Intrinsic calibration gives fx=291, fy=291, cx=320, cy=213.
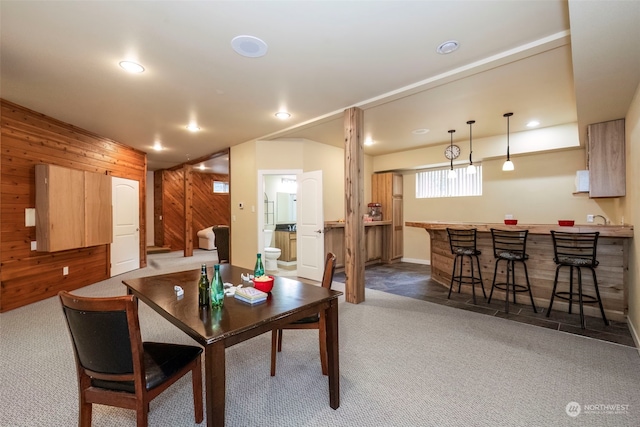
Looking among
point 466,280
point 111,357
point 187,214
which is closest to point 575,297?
point 466,280

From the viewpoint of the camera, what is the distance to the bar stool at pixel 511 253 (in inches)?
138

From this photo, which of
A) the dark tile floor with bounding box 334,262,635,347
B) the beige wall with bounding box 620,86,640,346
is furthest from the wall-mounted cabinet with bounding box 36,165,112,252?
the beige wall with bounding box 620,86,640,346

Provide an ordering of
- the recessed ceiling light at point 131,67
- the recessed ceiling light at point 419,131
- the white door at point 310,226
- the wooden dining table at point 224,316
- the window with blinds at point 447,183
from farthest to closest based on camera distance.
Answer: the window with blinds at point 447,183 → the recessed ceiling light at point 419,131 → the white door at point 310,226 → the recessed ceiling light at point 131,67 → the wooden dining table at point 224,316

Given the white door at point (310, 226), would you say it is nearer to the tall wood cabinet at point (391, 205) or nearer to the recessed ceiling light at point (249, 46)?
the tall wood cabinet at point (391, 205)

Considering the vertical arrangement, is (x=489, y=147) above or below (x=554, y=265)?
above

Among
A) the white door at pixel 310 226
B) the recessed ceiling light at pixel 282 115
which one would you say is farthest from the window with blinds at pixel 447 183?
the recessed ceiling light at pixel 282 115

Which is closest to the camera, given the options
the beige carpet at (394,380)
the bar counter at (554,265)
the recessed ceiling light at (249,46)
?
the beige carpet at (394,380)

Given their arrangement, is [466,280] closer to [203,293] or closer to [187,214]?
[203,293]

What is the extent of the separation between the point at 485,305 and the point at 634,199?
187 cm

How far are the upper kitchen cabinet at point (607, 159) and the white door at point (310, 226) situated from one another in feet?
11.9

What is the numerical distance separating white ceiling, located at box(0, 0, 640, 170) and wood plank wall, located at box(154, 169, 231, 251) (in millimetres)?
4802

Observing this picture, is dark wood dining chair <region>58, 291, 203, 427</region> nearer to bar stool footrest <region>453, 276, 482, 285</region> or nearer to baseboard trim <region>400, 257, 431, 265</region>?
bar stool footrest <region>453, 276, 482, 285</region>

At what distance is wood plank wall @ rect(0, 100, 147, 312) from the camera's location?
144 inches

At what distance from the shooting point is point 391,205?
6836 mm
